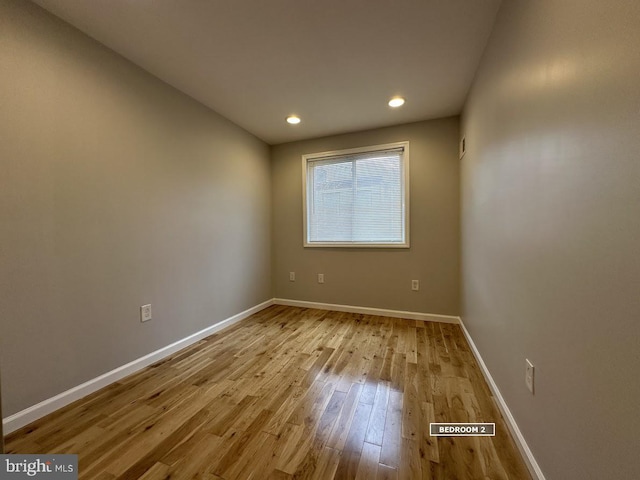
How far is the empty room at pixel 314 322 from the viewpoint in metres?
0.80

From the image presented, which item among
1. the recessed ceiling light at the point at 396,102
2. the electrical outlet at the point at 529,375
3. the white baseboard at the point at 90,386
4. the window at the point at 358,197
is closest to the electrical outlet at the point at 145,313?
the white baseboard at the point at 90,386

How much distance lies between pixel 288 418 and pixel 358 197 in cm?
260

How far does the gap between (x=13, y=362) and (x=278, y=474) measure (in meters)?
1.52

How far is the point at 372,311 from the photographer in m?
3.32

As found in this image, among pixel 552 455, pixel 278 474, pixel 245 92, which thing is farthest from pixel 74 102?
pixel 552 455

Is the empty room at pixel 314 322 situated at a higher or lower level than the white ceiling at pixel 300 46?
lower

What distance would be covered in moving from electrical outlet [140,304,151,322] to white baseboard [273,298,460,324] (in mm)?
1908

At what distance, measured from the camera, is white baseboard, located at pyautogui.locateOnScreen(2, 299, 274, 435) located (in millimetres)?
1392

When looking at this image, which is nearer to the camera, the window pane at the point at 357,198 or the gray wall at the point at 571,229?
the gray wall at the point at 571,229

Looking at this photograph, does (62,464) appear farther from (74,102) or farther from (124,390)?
(74,102)

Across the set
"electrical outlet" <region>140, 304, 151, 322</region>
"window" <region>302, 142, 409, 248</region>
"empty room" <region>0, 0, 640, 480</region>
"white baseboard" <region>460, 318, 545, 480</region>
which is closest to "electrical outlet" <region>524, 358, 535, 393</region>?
"empty room" <region>0, 0, 640, 480</region>

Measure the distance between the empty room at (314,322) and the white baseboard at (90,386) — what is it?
0.05 feet

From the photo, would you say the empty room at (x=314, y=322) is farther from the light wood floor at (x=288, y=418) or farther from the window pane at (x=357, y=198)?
the window pane at (x=357, y=198)

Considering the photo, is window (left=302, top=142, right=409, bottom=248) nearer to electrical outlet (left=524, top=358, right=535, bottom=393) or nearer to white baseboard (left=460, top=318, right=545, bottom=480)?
white baseboard (left=460, top=318, right=545, bottom=480)
